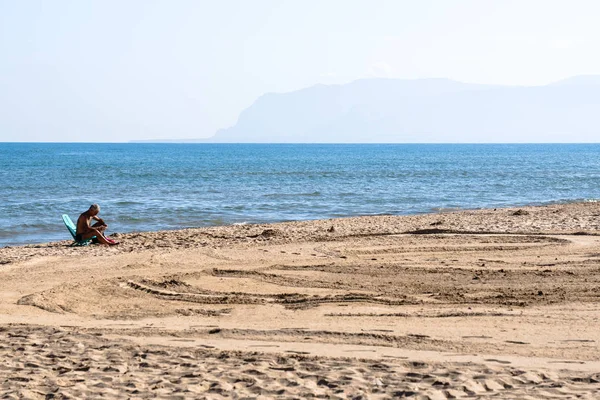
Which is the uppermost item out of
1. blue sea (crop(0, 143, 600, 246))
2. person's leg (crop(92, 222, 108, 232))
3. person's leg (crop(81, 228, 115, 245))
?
person's leg (crop(92, 222, 108, 232))

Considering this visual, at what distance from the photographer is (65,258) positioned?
1373 cm

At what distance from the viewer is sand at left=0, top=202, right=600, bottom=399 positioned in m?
6.16

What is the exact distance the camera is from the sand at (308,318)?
20.2 feet

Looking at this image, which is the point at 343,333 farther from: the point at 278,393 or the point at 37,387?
the point at 37,387

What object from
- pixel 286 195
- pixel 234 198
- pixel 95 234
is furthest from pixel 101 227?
pixel 286 195

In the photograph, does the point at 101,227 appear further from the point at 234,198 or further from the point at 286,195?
the point at 286,195

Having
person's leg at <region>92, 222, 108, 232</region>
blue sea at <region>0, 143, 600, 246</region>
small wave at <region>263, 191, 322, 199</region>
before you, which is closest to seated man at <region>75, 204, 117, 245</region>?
person's leg at <region>92, 222, 108, 232</region>

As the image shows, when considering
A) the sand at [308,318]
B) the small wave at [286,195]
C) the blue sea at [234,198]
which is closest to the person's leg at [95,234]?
the sand at [308,318]

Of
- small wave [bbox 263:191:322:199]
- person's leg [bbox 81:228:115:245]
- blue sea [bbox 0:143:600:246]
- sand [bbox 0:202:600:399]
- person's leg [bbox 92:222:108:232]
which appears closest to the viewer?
sand [bbox 0:202:600:399]

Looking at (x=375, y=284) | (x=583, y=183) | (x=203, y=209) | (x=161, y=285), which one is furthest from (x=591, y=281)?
(x=583, y=183)

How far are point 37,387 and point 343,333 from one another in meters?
3.14

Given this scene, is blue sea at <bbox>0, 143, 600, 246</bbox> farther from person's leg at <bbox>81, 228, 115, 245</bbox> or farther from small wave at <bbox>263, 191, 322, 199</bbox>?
person's leg at <bbox>81, 228, 115, 245</bbox>

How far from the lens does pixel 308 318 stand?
8680 mm

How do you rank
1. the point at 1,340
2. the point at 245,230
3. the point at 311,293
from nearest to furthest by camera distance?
1. the point at 1,340
2. the point at 311,293
3. the point at 245,230
